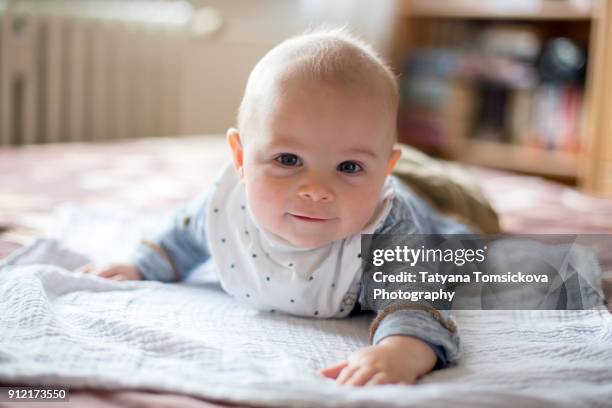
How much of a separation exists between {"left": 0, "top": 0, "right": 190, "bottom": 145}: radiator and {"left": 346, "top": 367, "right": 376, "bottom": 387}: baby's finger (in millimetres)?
1952

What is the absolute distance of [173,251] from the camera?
1.00 meters

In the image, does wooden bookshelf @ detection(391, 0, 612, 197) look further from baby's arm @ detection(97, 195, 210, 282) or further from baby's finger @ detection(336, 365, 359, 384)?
baby's finger @ detection(336, 365, 359, 384)

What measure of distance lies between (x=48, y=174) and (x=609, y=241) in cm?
117

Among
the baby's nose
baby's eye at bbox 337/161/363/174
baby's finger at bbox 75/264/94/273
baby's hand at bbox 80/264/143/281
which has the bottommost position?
baby's finger at bbox 75/264/94/273

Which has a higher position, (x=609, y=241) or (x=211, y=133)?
(x=609, y=241)

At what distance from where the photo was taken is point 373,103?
0.77m

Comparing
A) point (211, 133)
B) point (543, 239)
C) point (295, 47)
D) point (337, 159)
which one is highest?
point (295, 47)

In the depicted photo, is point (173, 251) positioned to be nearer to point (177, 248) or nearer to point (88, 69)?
point (177, 248)

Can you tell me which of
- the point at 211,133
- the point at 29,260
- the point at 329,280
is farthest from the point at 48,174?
the point at 211,133

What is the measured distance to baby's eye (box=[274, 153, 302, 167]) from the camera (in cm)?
77

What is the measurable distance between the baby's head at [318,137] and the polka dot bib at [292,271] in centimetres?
4

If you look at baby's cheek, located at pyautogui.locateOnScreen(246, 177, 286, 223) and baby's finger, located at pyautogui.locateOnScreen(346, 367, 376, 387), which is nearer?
baby's finger, located at pyautogui.locateOnScreen(346, 367, 376, 387)

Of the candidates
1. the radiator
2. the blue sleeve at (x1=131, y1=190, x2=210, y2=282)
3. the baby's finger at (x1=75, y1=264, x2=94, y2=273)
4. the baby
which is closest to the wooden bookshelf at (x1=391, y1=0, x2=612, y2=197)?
the radiator

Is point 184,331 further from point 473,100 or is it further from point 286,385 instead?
point 473,100
